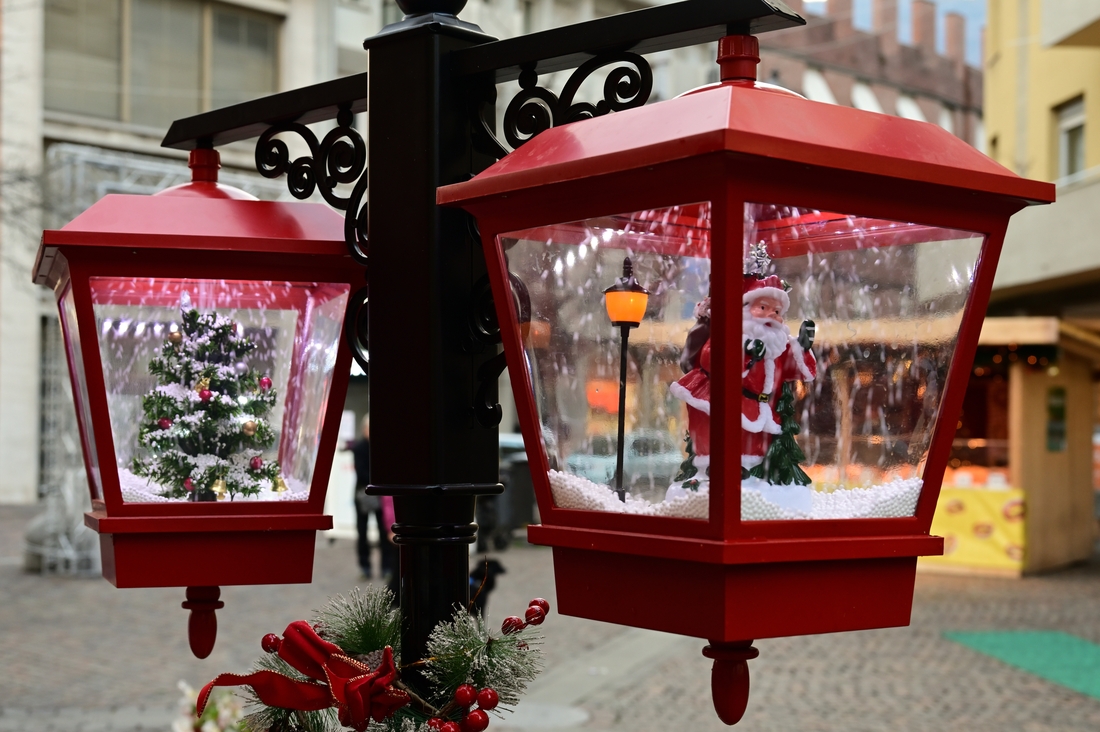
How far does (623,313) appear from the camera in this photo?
6.21 feet

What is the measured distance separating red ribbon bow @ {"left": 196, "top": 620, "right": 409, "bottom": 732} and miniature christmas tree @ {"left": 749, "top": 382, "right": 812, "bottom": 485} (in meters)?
0.66

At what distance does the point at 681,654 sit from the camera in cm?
1084

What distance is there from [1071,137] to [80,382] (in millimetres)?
18358

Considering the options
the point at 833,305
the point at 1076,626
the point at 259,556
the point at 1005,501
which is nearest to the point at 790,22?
the point at 833,305

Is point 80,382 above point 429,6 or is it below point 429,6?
below

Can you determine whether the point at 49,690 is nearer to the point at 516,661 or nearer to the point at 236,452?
the point at 236,452

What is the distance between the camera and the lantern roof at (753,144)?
164cm

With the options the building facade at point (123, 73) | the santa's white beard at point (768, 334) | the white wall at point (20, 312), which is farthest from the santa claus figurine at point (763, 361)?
the white wall at point (20, 312)

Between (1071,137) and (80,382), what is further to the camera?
(1071,137)

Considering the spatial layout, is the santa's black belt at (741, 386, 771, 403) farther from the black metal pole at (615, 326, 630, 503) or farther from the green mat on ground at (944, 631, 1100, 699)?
the green mat on ground at (944, 631, 1100, 699)

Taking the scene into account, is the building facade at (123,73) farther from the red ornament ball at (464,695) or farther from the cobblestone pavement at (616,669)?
the red ornament ball at (464,695)

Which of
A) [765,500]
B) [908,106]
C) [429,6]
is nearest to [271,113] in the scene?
[429,6]

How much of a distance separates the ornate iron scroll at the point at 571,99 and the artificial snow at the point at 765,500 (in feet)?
2.05

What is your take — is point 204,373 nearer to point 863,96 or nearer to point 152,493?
point 152,493
